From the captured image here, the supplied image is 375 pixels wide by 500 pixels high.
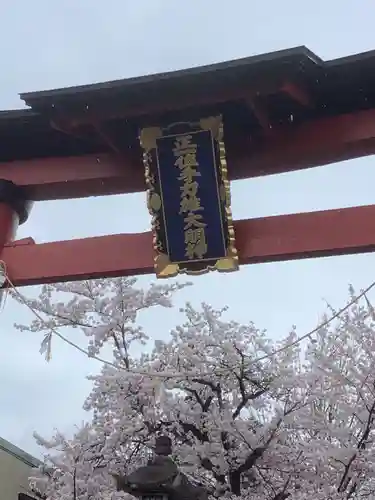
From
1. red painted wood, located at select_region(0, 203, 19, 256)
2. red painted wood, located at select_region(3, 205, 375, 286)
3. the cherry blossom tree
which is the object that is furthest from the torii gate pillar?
the cherry blossom tree

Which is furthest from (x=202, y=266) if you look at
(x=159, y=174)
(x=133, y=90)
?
(x=133, y=90)

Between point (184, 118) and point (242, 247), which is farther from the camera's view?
point (184, 118)

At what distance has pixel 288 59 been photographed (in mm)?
4391

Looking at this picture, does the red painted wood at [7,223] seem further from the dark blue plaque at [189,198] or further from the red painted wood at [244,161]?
the dark blue plaque at [189,198]

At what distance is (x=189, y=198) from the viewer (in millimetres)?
4891

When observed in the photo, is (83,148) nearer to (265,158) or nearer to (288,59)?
(265,158)

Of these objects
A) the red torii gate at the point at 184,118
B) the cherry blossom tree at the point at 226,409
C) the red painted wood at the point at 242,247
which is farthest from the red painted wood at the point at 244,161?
the cherry blossom tree at the point at 226,409

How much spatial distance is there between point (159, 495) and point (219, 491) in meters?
4.21

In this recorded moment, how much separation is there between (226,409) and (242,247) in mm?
5242

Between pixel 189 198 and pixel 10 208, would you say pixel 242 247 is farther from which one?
pixel 10 208

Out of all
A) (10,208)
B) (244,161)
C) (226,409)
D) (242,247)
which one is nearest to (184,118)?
(244,161)

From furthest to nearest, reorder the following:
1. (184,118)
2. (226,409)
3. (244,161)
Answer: (226,409) < (244,161) < (184,118)

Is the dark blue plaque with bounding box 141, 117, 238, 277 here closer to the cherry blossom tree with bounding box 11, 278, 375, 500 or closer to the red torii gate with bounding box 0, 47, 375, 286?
the red torii gate with bounding box 0, 47, 375, 286

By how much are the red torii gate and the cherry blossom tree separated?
4.73 meters
